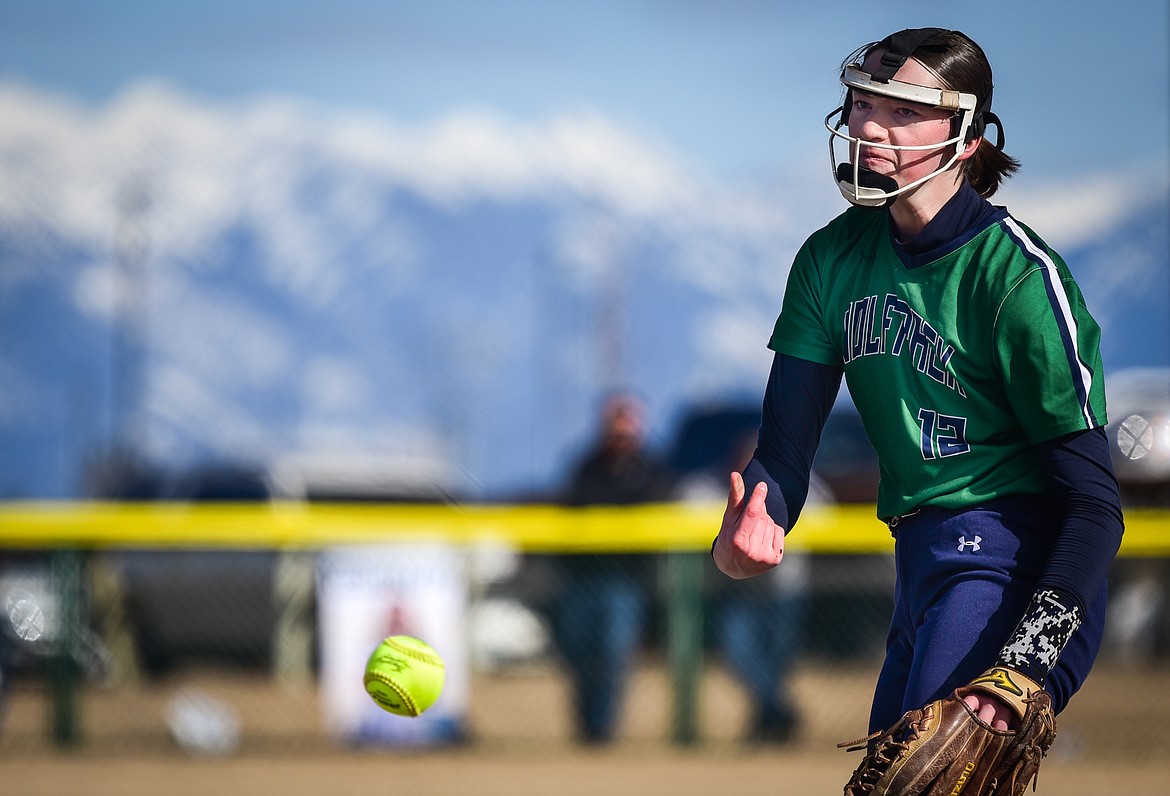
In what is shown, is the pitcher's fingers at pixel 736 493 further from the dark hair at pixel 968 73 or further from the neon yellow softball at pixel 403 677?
the neon yellow softball at pixel 403 677

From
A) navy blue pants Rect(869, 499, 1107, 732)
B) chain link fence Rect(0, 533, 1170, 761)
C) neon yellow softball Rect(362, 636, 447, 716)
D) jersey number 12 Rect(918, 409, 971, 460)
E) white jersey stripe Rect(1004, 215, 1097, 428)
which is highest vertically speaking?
white jersey stripe Rect(1004, 215, 1097, 428)

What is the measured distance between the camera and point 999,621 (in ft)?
9.33

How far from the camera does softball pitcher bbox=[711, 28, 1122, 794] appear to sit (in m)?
2.70

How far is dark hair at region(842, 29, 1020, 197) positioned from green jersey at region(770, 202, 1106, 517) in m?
0.19

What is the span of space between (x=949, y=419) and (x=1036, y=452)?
0.58 feet

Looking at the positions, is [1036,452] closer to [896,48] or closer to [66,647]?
[896,48]

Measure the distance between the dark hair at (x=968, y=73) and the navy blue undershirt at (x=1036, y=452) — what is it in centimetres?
13

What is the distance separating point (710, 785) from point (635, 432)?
2.53 m

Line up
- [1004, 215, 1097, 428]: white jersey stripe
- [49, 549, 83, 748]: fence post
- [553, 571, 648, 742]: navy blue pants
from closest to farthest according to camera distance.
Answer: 1. [1004, 215, 1097, 428]: white jersey stripe
2. [49, 549, 83, 748]: fence post
3. [553, 571, 648, 742]: navy blue pants

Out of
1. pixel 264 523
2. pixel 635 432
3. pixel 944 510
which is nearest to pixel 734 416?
pixel 635 432

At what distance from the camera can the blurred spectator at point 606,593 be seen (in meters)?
9.52

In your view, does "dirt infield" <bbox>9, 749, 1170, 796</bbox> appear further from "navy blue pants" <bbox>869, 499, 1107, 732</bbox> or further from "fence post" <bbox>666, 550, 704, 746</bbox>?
"navy blue pants" <bbox>869, 499, 1107, 732</bbox>

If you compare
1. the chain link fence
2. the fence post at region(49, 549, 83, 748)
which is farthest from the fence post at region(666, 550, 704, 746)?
the fence post at region(49, 549, 83, 748)

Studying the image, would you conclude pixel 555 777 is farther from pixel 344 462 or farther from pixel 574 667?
pixel 344 462
